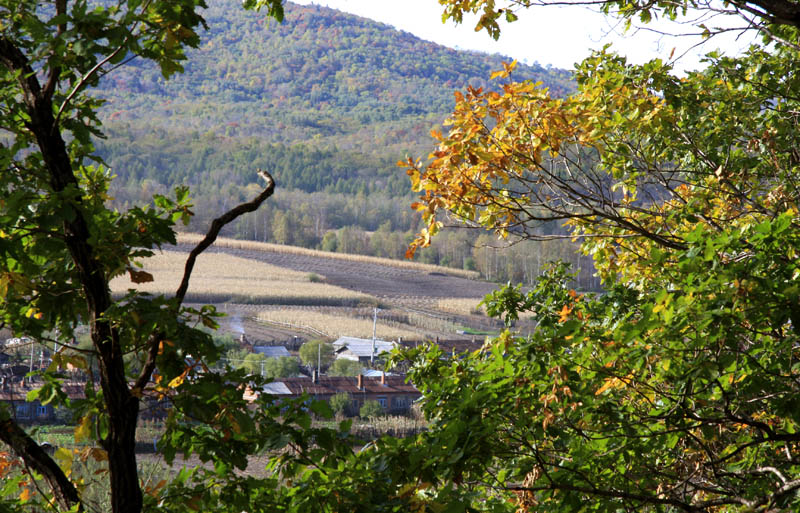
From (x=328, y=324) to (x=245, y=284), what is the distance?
300 inches

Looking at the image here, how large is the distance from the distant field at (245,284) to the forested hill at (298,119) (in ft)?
19.8

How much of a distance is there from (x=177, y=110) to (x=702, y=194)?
3811 inches

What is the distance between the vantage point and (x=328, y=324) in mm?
34438

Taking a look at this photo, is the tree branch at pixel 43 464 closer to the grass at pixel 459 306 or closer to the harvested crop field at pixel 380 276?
the grass at pixel 459 306

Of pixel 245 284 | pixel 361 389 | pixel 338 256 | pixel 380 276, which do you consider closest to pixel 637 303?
pixel 361 389

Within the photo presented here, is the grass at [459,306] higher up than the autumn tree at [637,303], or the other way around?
the autumn tree at [637,303]

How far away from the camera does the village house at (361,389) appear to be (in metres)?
19.3

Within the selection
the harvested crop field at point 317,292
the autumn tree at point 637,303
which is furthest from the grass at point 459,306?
the autumn tree at point 637,303

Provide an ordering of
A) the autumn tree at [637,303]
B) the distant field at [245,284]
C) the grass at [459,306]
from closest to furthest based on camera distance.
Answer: the autumn tree at [637,303] < the distant field at [245,284] < the grass at [459,306]

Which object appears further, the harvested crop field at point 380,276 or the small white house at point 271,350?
the harvested crop field at point 380,276

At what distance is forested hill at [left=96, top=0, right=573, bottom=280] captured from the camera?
60781mm

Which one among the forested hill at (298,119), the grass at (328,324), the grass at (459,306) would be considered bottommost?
the grass at (328,324)

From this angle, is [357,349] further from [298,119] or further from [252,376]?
[298,119]

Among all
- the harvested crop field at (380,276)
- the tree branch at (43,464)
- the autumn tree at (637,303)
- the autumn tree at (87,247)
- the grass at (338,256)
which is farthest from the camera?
the grass at (338,256)
